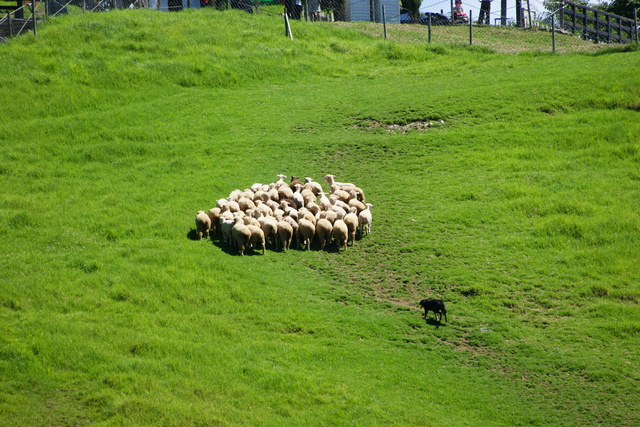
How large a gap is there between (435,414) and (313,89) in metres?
22.5

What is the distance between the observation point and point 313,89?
3309 cm

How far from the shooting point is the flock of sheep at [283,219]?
18578 mm

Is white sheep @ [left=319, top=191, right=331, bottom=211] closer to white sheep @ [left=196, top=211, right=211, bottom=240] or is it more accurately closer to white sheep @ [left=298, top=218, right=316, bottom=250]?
white sheep @ [left=298, top=218, right=316, bottom=250]

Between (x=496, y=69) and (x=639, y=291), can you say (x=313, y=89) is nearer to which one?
(x=496, y=69)

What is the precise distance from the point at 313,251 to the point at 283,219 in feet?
3.69

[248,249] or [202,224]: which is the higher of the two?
[202,224]

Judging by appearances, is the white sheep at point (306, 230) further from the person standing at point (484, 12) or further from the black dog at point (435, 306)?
the person standing at point (484, 12)

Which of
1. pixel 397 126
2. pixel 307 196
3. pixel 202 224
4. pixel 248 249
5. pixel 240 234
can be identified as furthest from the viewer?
pixel 397 126

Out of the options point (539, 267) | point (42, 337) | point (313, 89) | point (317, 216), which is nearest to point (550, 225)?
point (539, 267)

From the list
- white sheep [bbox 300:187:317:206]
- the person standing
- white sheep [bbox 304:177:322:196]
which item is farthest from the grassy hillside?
the person standing

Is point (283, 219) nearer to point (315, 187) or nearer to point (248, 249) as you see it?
point (248, 249)

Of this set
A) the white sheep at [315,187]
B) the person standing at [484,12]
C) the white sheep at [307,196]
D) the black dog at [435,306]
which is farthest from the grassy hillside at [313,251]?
the person standing at [484,12]

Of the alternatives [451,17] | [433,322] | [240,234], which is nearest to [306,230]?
[240,234]

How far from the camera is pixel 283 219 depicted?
1908 centimetres
